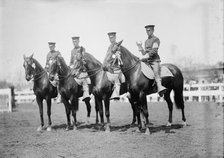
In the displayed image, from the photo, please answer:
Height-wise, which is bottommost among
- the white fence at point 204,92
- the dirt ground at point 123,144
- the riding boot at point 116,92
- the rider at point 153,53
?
the dirt ground at point 123,144

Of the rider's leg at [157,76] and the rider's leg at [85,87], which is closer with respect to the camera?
the rider's leg at [157,76]

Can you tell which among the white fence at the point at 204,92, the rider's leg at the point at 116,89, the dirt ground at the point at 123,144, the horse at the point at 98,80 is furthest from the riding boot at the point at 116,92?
the white fence at the point at 204,92

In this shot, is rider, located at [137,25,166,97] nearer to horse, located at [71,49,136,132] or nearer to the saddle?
the saddle

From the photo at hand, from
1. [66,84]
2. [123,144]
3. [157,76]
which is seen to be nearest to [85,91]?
[66,84]

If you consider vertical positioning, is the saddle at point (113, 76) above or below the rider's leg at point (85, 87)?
above

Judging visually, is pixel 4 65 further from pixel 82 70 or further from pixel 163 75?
pixel 163 75

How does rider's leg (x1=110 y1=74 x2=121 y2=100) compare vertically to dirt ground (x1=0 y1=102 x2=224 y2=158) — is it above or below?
above

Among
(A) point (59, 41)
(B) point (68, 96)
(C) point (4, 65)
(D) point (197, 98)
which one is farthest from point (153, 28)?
(D) point (197, 98)

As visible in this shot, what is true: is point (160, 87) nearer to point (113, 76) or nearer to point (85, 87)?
point (113, 76)

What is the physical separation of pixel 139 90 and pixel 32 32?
4.72 m

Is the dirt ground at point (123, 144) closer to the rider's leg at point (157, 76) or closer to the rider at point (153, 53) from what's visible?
the rider's leg at point (157, 76)

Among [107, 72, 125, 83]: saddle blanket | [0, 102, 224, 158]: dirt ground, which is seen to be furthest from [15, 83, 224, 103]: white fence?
[107, 72, 125, 83]: saddle blanket

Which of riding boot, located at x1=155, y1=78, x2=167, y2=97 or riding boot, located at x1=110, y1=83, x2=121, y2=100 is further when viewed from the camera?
riding boot, located at x1=110, y1=83, x2=121, y2=100

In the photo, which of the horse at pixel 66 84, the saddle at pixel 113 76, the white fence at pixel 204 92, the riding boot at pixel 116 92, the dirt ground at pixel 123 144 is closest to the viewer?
the dirt ground at pixel 123 144
